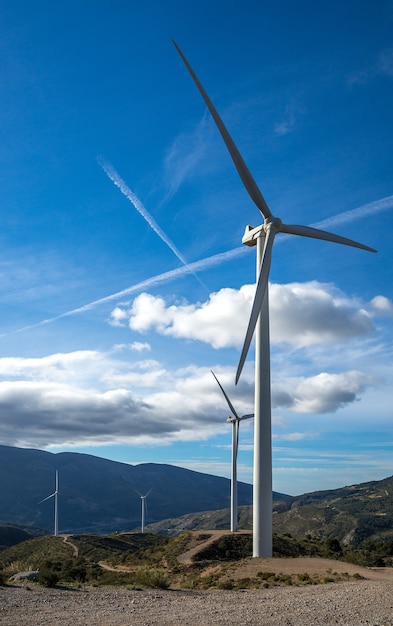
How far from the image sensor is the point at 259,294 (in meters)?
39.8

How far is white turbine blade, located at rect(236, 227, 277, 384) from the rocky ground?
37.5ft

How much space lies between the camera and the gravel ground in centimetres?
2120

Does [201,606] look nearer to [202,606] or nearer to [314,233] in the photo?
[202,606]

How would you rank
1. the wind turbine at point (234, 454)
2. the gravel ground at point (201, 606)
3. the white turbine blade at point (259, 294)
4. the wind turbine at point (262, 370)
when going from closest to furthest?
1. the gravel ground at point (201, 606)
2. the white turbine blade at point (259, 294)
3. the wind turbine at point (262, 370)
4. the wind turbine at point (234, 454)

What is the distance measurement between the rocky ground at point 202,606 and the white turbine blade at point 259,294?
11.4m

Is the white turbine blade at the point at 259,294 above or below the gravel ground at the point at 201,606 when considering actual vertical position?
above

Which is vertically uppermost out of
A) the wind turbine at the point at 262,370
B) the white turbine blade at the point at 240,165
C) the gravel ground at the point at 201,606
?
the white turbine blade at the point at 240,165

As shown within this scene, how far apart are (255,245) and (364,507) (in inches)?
6150

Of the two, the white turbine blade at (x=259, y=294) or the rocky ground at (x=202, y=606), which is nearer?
the rocky ground at (x=202, y=606)

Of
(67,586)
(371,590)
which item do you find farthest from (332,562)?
(67,586)

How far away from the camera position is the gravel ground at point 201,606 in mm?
21203

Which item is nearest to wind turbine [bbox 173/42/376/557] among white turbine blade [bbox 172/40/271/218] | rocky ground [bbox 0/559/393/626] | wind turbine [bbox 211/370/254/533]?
white turbine blade [bbox 172/40/271/218]

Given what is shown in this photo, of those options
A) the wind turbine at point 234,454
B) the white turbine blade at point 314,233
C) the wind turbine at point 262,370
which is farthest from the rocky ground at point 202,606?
the wind turbine at point 234,454

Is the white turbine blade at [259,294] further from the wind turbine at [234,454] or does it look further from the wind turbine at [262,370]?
the wind turbine at [234,454]
